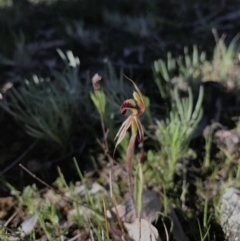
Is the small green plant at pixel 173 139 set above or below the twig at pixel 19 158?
below

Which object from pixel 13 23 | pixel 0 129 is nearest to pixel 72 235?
pixel 0 129

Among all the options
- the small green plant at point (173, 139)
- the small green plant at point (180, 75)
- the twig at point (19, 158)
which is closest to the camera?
A: the small green plant at point (173, 139)

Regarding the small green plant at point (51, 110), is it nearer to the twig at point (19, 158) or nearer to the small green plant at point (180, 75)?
the twig at point (19, 158)

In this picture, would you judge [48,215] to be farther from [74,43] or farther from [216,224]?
[74,43]

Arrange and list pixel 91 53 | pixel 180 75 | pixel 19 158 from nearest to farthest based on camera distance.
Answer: pixel 19 158 < pixel 180 75 < pixel 91 53

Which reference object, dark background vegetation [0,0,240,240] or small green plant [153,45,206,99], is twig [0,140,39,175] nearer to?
dark background vegetation [0,0,240,240]

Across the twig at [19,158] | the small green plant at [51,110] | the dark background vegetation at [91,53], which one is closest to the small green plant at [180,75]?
the dark background vegetation at [91,53]

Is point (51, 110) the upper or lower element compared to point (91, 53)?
upper

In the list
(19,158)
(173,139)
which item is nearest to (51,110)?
(19,158)

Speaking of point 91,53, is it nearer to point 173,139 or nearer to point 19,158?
point 19,158

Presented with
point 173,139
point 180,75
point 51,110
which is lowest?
point 180,75

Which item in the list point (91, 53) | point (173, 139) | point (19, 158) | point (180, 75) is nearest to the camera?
point (173, 139)

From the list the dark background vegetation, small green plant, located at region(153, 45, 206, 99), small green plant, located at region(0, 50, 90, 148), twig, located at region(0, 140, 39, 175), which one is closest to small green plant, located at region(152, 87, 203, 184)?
the dark background vegetation
